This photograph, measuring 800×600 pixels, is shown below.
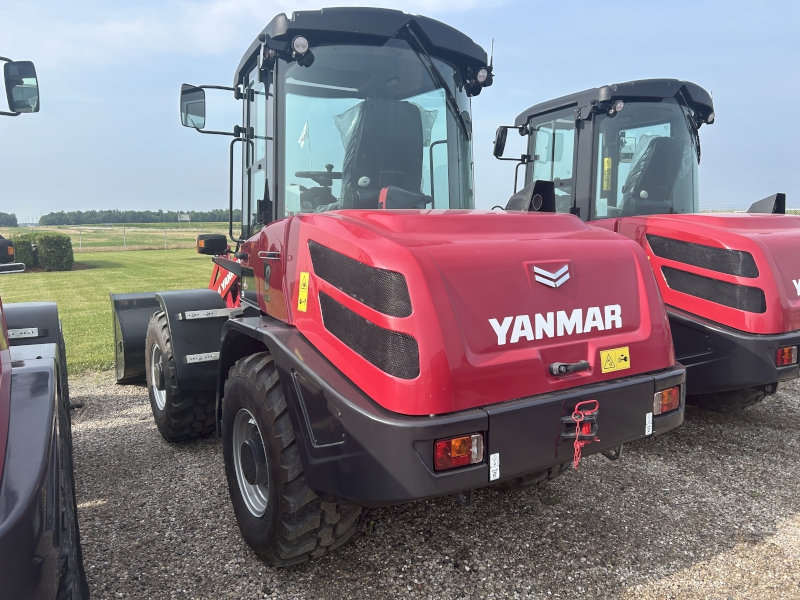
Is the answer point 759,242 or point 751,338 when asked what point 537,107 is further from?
point 751,338

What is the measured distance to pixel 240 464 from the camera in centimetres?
287

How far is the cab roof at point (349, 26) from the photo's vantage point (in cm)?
300

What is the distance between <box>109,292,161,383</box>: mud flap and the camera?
507 centimetres

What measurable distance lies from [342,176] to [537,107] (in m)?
3.64

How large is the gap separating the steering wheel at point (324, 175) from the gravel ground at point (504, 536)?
70.9 inches

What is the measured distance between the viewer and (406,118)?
3.21 m

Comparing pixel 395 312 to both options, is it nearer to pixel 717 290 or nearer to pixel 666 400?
pixel 666 400

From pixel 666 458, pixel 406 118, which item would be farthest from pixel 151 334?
pixel 666 458

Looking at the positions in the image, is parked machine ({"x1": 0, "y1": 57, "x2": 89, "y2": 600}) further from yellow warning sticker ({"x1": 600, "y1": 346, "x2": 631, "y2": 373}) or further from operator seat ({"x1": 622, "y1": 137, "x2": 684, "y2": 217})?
operator seat ({"x1": 622, "y1": 137, "x2": 684, "y2": 217})

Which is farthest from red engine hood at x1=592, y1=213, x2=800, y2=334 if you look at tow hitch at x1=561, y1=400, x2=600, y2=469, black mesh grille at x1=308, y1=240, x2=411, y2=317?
black mesh grille at x1=308, y1=240, x2=411, y2=317

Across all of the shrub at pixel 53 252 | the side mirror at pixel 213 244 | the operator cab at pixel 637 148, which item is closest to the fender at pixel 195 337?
the side mirror at pixel 213 244

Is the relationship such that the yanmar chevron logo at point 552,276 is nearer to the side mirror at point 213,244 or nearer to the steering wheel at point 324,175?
the steering wheel at point 324,175

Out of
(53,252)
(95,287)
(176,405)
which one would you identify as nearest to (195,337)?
(176,405)

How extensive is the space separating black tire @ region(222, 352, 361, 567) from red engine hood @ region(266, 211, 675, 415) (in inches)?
12.9
